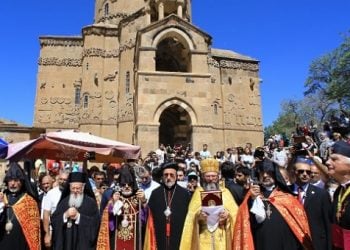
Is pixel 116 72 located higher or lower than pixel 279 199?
higher

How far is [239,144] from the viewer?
31.9 meters

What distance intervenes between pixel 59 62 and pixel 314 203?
30.1 meters

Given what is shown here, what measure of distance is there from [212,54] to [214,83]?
302 centimetres

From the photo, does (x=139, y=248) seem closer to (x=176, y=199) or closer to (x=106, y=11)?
(x=176, y=199)

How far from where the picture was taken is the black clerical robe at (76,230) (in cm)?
622

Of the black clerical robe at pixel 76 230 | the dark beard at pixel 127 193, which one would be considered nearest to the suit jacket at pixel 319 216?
the dark beard at pixel 127 193

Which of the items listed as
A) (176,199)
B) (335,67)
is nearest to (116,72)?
(335,67)

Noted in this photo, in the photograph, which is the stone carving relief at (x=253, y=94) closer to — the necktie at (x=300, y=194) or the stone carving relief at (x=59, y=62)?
the stone carving relief at (x=59, y=62)

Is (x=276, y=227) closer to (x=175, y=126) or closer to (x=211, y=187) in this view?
(x=211, y=187)

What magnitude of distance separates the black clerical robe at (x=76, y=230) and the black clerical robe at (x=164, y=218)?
990 mm

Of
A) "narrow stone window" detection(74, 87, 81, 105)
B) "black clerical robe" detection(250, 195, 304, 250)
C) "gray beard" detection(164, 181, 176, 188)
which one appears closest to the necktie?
"black clerical robe" detection(250, 195, 304, 250)

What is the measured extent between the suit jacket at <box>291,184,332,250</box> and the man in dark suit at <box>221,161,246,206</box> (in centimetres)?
165

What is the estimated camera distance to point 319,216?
518cm

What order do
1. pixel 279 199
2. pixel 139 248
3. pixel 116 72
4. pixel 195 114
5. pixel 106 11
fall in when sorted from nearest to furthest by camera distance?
pixel 279 199
pixel 139 248
pixel 195 114
pixel 116 72
pixel 106 11
